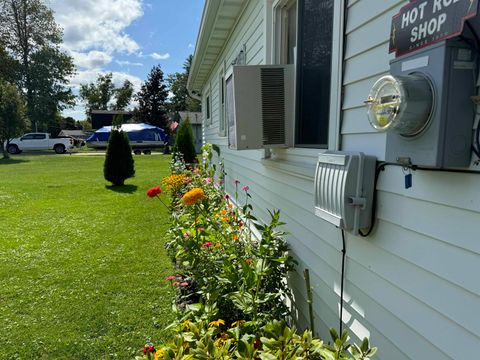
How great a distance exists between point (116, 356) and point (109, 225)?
4206mm

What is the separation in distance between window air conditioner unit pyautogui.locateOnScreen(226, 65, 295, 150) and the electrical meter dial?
1.49m

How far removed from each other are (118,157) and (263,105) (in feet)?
30.0

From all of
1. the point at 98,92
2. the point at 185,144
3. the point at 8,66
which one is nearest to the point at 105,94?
the point at 98,92

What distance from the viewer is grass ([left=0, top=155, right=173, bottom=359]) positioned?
3.01m

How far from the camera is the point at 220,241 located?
3322 millimetres

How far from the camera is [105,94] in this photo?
55.1 meters

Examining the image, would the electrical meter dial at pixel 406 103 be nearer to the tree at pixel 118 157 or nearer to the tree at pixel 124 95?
Result: the tree at pixel 118 157

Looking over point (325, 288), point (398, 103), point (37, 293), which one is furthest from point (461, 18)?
point (37, 293)

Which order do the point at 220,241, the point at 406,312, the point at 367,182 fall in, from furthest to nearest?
1. the point at 220,241
2. the point at 367,182
3. the point at 406,312

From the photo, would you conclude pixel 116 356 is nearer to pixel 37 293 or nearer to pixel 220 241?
pixel 220 241

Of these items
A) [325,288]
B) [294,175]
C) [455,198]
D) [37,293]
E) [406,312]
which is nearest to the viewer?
[455,198]

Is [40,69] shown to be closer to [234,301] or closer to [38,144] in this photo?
[38,144]

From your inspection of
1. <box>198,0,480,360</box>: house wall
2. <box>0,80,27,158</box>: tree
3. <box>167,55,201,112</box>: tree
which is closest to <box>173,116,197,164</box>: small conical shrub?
<box>198,0,480,360</box>: house wall

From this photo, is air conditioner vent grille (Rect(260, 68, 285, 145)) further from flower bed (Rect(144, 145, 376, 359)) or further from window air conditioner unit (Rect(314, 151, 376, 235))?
window air conditioner unit (Rect(314, 151, 376, 235))
